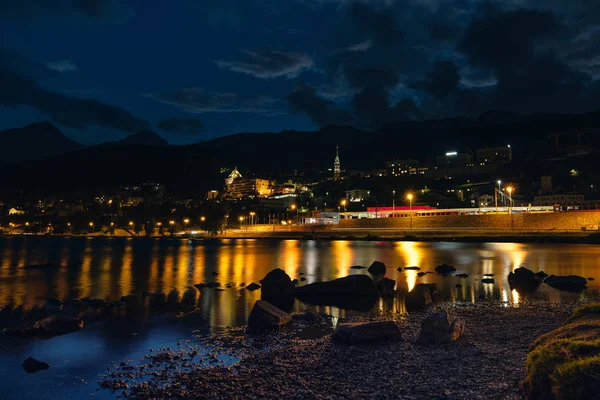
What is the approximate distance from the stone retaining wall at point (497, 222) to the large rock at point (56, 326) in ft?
255

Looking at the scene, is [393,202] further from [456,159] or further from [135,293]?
[456,159]

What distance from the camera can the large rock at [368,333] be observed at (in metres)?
12.1

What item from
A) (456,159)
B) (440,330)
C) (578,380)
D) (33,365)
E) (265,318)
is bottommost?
(33,365)

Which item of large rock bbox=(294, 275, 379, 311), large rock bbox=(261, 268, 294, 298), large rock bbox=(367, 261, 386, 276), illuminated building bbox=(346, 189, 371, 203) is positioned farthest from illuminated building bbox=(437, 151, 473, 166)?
large rock bbox=(261, 268, 294, 298)

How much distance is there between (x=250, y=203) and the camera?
196 meters

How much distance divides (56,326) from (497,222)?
3161 inches

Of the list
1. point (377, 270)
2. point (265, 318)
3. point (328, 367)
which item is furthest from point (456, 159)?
point (328, 367)

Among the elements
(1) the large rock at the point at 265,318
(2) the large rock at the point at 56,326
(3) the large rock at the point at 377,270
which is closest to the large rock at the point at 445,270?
(3) the large rock at the point at 377,270

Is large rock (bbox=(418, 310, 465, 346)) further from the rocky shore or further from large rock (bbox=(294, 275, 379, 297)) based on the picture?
large rock (bbox=(294, 275, 379, 297))

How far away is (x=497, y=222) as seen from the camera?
260 feet

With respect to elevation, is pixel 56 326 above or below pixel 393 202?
below

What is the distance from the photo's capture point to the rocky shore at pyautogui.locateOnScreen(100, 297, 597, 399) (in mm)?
8727

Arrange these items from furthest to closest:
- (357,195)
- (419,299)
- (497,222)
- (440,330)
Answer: (357,195) → (497,222) → (419,299) → (440,330)

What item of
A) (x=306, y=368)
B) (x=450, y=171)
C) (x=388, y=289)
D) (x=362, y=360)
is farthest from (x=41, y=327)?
(x=450, y=171)
